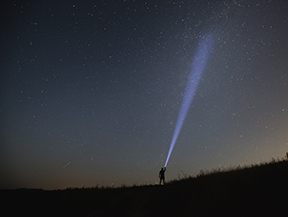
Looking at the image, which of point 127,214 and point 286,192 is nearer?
point 286,192

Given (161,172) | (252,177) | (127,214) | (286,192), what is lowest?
(127,214)

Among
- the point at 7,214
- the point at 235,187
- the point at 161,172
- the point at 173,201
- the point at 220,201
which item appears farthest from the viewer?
the point at 161,172

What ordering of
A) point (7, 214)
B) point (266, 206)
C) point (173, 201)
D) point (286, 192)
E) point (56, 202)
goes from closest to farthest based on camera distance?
point (266, 206) → point (286, 192) → point (173, 201) → point (7, 214) → point (56, 202)

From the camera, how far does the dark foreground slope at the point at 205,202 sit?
5117mm

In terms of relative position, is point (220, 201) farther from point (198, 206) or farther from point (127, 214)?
point (127, 214)

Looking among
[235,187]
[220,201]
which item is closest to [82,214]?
[220,201]

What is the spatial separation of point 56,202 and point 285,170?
13268 millimetres

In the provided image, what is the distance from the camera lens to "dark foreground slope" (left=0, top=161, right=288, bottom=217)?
5.12 m

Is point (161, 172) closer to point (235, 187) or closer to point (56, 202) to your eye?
point (56, 202)

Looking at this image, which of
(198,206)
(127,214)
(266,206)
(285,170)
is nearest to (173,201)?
(198,206)

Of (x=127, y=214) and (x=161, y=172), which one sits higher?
(x=161, y=172)

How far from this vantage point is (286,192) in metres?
5.21

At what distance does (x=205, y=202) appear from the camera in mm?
6148

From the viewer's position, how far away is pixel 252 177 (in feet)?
22.3
